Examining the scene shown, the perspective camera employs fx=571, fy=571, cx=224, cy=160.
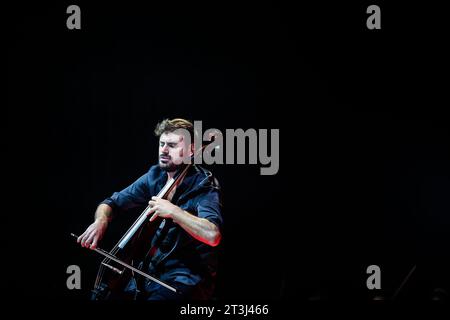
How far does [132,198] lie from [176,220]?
0.58m

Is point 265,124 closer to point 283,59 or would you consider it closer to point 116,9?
point 283,59

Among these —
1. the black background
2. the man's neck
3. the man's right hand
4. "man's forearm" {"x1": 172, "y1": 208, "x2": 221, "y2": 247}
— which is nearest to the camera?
"man's forearm" {"x1": 172, "y1": 208, "x2": 221, "y2": 247}

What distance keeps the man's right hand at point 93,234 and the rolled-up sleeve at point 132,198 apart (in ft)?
0.49

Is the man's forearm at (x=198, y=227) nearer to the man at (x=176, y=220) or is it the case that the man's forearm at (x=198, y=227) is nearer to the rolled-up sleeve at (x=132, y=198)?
the man at (x=176, y=220)

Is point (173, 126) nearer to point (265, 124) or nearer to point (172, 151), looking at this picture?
point (172, 151)

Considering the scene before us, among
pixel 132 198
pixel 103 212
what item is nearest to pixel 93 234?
pixel 103 212

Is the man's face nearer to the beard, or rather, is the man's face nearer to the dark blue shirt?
the beard

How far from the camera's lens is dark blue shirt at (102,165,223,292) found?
3593 mm

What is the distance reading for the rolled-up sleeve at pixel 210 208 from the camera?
360 centimetres

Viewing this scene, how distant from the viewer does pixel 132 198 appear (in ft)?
13.0

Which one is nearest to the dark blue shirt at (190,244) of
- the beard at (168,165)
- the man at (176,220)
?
the man at (176,220)

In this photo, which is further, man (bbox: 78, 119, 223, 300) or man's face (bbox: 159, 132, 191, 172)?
man's face (bbox: 159, 132, 191, 172)

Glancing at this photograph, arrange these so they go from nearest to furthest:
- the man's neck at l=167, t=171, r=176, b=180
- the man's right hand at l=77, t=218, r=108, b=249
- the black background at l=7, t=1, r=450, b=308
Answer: the man's right hand at l=77, t=218, r=108, b=249, the man's neck at l=167, t=171, r=176, b=180, the black background at l=7, t=1, r=450, b=308

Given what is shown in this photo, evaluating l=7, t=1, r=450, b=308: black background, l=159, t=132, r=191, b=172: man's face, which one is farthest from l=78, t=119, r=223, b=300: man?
l=7, t=1, r=450, b=308: black background
